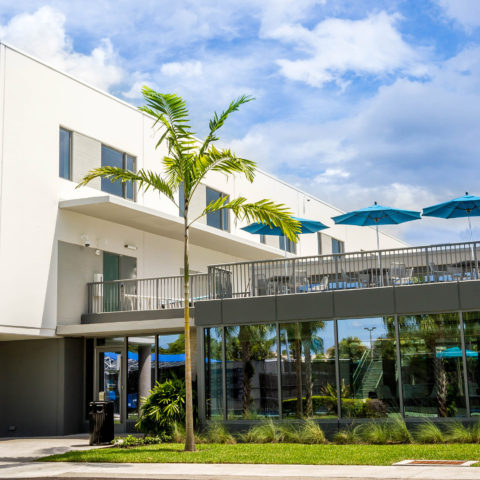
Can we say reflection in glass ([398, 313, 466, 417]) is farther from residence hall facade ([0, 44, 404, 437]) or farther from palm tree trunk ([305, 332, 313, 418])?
residence hall facade ([0, 44, 404, 437])

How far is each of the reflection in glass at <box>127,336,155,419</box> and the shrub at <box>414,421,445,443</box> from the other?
28.3ft

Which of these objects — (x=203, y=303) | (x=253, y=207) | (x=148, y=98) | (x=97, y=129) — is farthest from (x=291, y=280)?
(x=97, y=129)

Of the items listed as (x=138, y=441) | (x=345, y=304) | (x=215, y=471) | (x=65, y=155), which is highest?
(x=65, y=155)

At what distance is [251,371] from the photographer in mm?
18734

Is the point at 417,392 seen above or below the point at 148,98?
below

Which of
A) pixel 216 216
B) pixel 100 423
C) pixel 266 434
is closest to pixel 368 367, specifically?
pixel 266 434

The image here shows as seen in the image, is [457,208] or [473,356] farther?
[457,208]

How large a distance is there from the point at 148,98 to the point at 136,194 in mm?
8982

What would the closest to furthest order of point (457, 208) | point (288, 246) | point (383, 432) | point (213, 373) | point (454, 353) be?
point (383, 432) → point (454, 353) → point (213, 373) → point (457, 208) → point (288, 246)

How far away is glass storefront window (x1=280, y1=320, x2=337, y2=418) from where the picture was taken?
58.6ft

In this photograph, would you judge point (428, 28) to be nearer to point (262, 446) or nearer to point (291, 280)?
point (291, 280)

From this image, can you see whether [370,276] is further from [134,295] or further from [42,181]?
[42,181]

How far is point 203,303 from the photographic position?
1934 centimetres

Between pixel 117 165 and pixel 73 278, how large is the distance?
13.6 ft
